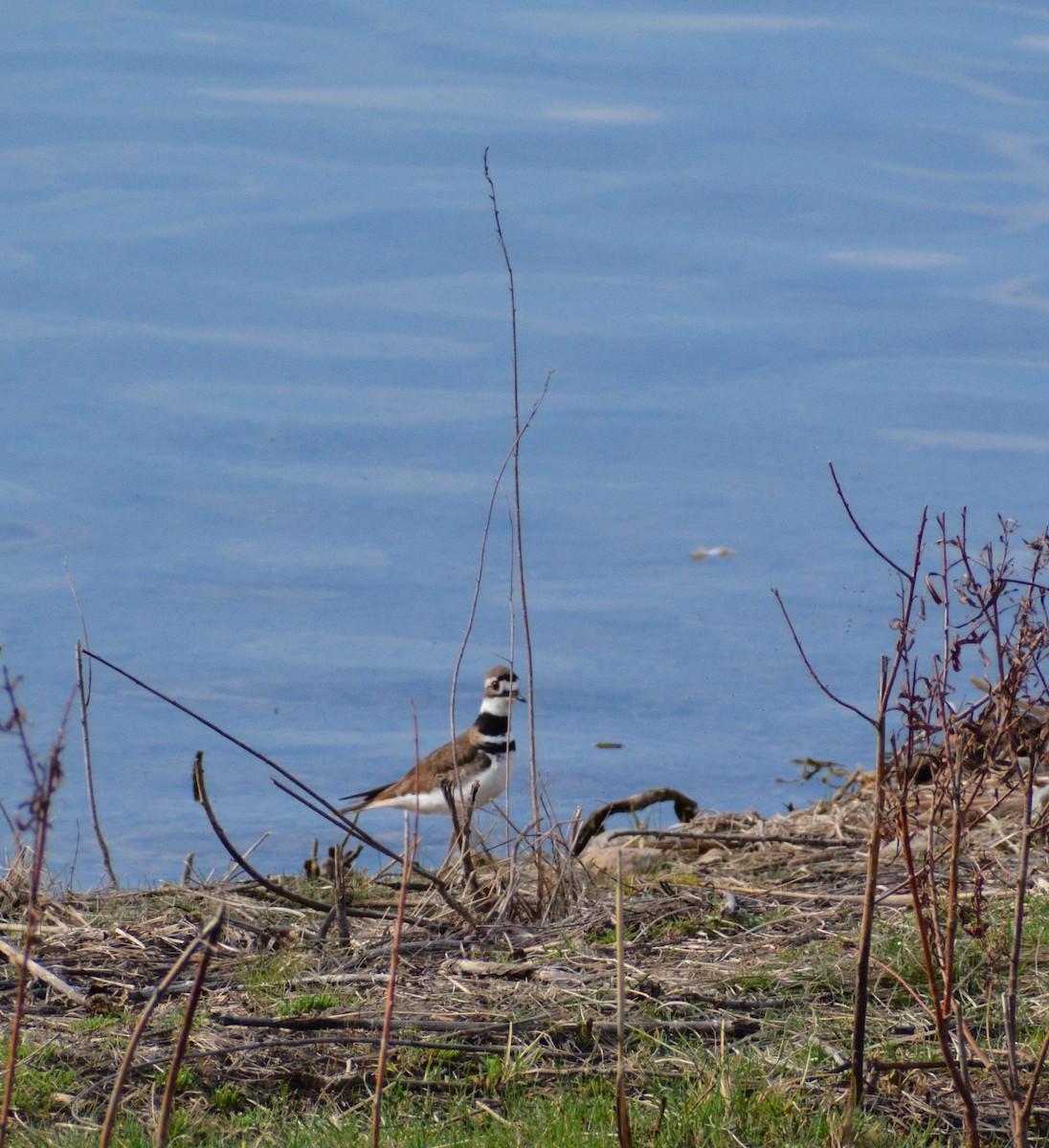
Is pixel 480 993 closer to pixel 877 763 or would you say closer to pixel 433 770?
pixel 877 763

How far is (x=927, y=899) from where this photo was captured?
353cm

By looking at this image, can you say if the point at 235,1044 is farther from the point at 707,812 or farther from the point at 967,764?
the point at 707,812

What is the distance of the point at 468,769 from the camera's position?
302 inches

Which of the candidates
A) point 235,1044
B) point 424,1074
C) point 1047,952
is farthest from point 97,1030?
point 1047,952

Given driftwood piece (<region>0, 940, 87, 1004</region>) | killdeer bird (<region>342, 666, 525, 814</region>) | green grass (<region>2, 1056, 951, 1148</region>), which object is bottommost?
killdeer bird (<region>342, 666, 525, 814</region>)

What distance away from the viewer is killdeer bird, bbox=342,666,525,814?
7.43 m

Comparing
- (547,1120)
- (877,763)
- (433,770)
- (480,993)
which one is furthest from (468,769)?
(877,763)

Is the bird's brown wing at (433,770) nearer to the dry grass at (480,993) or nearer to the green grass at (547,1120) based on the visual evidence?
the dry grass at (480,993)

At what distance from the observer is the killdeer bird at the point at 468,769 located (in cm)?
743

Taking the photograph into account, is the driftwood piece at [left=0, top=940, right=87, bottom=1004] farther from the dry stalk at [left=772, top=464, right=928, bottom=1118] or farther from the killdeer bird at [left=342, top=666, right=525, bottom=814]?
the killdeer bird at [left=342, top=666, right=525, bottom=814]

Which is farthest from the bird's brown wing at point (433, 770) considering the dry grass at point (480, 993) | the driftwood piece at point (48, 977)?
the driftwood piece at point (48, 977)

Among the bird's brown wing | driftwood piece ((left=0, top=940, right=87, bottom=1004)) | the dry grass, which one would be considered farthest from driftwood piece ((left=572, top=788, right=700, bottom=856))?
driftwood piece ((left=0, top=940, right=87, bottom=1004))

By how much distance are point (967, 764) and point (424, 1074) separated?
1.41 metres

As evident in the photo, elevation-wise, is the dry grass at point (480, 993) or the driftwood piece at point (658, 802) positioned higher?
the dry grass at point (480, 993)
